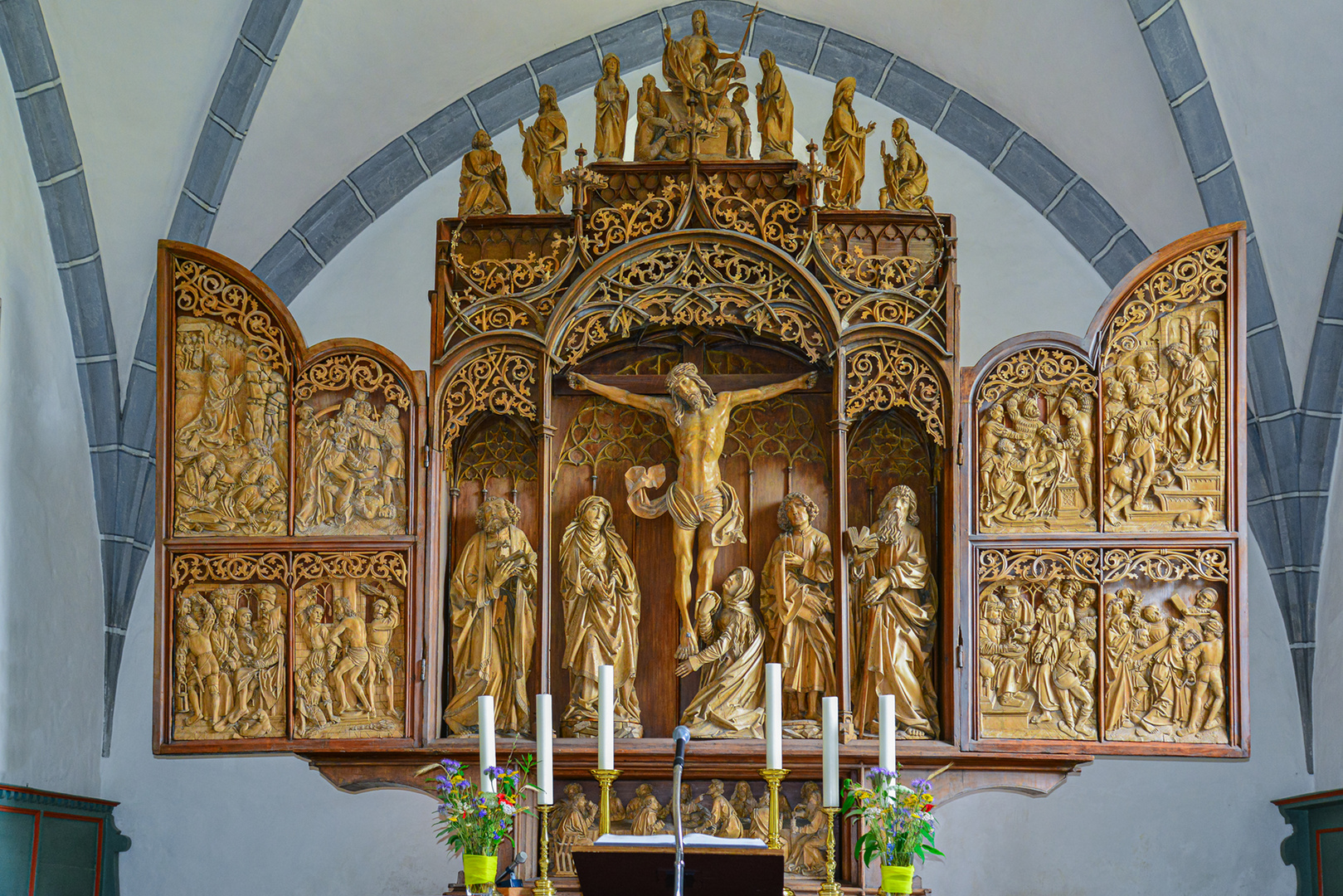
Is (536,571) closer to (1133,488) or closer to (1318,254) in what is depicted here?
(1133,488)

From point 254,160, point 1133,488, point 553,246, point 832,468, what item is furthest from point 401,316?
point 1133,488

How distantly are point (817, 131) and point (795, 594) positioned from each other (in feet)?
18.0

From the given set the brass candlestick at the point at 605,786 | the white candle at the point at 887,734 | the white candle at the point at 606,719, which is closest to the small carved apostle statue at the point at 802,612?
the white candle at the point at 887,734

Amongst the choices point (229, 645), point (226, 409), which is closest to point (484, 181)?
point (226, 409)

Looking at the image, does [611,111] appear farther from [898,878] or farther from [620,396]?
[898,878]

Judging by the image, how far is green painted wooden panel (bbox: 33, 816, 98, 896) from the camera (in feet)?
38.4

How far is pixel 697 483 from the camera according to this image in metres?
10.8

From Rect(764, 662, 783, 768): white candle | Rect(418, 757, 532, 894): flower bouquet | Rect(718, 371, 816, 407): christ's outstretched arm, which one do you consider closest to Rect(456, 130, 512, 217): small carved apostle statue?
Rect(718, 371, 816, 407): christ's outstretched arm

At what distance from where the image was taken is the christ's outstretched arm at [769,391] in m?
10.9

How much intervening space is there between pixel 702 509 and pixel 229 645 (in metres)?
3.22

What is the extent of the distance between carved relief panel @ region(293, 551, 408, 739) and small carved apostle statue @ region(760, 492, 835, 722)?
248cm

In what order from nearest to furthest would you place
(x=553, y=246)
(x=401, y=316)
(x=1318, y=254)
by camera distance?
(x=553, y=246)
(x=1318, y=254)
(x=401, y=316)

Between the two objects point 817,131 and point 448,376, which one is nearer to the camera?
point 448,376

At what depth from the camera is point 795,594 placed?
1055cm
